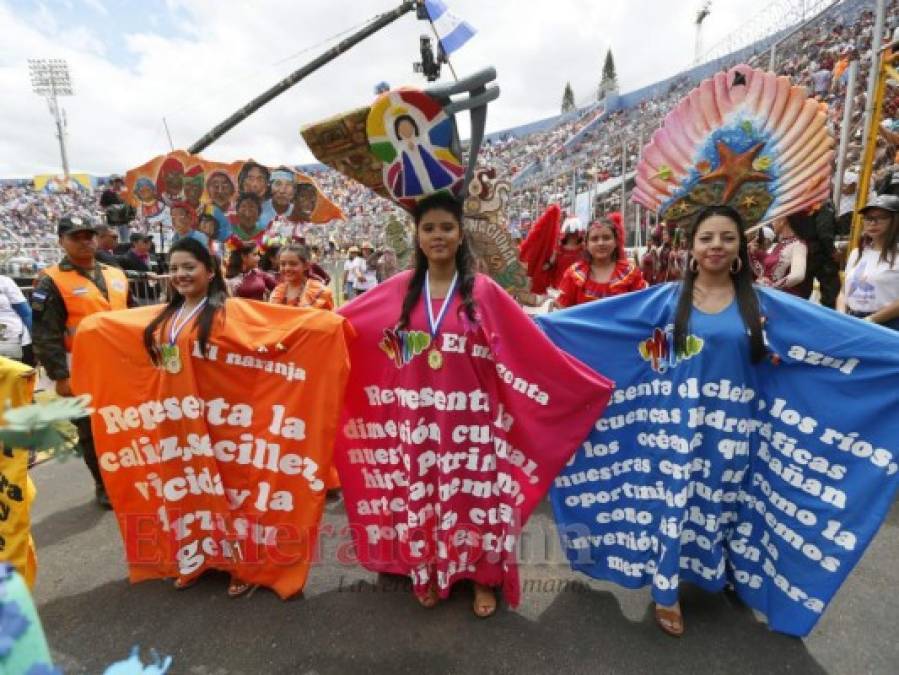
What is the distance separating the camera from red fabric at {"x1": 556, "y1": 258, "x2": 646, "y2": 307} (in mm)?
3664

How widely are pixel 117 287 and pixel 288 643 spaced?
2.79 meters

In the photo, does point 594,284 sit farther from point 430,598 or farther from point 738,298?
point 430,598

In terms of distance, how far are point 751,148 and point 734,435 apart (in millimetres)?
1316

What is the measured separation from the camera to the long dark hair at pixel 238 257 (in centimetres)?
557

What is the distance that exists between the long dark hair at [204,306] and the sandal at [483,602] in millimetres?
1759

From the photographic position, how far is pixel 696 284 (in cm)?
221

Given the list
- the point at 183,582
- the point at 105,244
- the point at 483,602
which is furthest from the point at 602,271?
the point at 105,244

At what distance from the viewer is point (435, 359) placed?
222 centimetres

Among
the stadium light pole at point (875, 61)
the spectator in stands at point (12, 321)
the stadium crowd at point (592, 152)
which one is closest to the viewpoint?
the spectator in stands at point (12, 321)

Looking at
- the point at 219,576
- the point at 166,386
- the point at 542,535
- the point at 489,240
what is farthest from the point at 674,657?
the point at 489,240

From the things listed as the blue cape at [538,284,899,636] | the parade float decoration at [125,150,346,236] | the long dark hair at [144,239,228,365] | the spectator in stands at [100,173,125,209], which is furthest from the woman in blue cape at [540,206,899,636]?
the spectator in stands at [100,173,125,209]

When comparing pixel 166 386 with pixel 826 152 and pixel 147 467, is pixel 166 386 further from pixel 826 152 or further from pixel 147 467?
pixel 826 152

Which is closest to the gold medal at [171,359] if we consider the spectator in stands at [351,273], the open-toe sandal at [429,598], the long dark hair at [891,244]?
the open-toe sandal at [429,598]

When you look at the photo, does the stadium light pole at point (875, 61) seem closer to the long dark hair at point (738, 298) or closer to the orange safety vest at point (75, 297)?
the long dark hair at point (738, 298)
